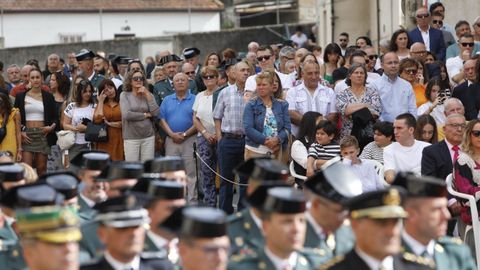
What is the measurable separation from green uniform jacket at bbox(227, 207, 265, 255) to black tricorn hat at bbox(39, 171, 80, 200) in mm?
1261

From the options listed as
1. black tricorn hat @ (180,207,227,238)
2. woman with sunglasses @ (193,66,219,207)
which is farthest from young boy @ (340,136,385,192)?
black tricorn hat @ (180,207,227,238)

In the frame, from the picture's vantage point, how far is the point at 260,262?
750 cm

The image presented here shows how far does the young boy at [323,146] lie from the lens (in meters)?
13.4

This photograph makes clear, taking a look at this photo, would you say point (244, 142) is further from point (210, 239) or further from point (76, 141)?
point (210, 239)

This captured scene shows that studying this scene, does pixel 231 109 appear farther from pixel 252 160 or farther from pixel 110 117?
pixel 252 160

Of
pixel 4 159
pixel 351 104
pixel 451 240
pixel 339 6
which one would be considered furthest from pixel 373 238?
pixel 339 6

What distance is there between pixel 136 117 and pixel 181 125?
577 mm

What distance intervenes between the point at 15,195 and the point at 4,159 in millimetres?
3671

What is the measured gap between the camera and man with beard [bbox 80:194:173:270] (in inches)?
293

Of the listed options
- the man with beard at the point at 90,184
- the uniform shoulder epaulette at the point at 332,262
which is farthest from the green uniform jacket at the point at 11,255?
the uniform shoulder epaulette at the point at 332,262

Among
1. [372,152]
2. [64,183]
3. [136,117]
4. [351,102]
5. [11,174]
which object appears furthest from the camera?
[136,117]

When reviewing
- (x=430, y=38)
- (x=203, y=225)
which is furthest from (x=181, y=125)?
(x=203, y=225)

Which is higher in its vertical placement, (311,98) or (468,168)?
(311,98)

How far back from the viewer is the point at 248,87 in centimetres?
1541
